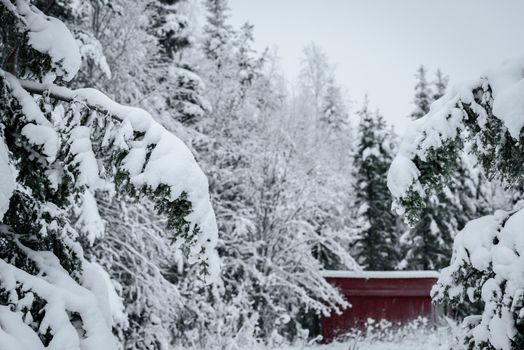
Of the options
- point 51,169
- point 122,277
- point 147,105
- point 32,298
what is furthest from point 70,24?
point 32,298

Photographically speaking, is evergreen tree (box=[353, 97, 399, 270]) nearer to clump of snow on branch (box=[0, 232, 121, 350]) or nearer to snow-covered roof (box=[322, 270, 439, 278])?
snow-covered roof (box=[322, 270, 439, 278])

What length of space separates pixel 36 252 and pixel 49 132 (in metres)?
0.78

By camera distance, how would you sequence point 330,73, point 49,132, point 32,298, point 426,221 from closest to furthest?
point 32,298
point 49,132
point 426,221
point 330,73

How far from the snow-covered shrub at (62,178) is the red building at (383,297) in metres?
13.2

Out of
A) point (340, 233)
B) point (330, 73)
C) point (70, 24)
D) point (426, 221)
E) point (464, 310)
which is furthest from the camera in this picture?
point (330, 73)

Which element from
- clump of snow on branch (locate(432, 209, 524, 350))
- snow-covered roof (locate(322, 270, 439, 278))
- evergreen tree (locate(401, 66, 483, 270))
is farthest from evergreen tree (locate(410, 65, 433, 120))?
clump of snow on branch (locate(432, 209, 524, 350))

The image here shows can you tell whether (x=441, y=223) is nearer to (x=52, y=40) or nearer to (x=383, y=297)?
(x=383, y=297)

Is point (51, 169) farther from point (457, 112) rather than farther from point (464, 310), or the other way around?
point (464, 310)

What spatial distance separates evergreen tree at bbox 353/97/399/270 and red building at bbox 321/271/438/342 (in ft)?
23.6

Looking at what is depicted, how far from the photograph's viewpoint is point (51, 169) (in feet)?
8.93

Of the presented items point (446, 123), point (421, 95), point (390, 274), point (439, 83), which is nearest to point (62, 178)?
point (446, 123)

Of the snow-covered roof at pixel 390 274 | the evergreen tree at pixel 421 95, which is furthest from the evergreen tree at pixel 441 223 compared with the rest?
the snow-covered roof at pixel 390 274

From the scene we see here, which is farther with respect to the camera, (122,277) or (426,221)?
(426,221)

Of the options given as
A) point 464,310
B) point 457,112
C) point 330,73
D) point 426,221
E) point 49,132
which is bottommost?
point 464,310
